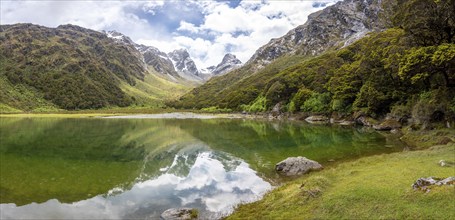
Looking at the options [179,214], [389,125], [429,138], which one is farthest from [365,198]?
[389,125]

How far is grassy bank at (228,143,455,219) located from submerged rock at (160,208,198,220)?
283 cm

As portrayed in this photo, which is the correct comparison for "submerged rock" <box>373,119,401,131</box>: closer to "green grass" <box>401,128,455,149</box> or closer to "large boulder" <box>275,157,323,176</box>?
"green grass" <box>401,128,455,149</box>

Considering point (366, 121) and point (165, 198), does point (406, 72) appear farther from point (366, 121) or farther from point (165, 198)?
point (165, 198)

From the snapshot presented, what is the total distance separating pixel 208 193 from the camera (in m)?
28.9

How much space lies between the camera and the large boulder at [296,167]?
32750 millimetres

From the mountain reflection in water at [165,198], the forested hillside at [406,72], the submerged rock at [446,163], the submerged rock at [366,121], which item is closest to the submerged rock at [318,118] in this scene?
the forested hillside at [406,72]

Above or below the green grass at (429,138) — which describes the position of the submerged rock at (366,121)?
below

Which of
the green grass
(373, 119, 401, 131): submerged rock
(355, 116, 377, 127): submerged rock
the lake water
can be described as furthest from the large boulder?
(355, 116, 377, 127): submerged rock

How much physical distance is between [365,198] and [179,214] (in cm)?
1185

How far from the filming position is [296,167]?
3325cm

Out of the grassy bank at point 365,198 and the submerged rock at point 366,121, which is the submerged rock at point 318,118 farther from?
the grassy bank at point 365,198

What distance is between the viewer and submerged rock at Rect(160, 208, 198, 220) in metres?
21.8

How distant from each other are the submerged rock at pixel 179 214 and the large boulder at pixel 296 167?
13.3m

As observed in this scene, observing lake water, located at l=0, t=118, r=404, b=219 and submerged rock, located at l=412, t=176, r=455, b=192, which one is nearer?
submerged rock, located at l=412, t=176, r=455, b=192
